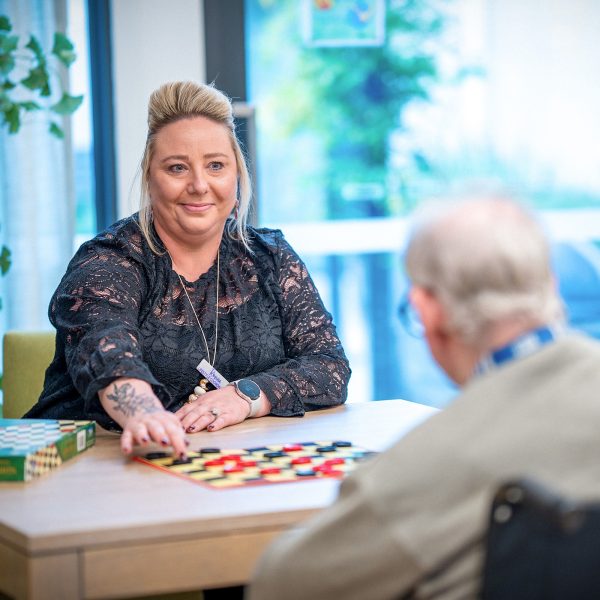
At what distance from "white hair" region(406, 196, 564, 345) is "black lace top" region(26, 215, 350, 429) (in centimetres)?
116

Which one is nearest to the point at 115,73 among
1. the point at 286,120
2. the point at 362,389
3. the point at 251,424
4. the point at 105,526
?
the point at 286,120

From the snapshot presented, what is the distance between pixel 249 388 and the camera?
253cm

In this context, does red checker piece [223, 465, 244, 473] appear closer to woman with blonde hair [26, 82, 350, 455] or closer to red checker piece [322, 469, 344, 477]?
red checker piece [322, 469, 344, 477]

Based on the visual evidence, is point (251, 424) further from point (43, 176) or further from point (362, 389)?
point (362, 389)

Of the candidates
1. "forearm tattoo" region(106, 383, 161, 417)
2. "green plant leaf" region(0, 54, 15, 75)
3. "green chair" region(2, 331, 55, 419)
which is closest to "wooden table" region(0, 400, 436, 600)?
"forearm tattoo" region(106, 383, 161, 417)

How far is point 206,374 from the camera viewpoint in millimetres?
2617

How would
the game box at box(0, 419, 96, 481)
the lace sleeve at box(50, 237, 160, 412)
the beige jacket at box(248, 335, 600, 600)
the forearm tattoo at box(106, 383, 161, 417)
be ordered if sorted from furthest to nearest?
the lace sleeve at box(50, 237, 160, 412)
the forearm tattoo at box(106, 383, 161, 417)
the game box at box(0, 419, 96, 481)
the beige jacket at box(248, 335, 600, 600)

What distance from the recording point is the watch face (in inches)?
98.9

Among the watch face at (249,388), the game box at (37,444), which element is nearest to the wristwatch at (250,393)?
the watch face at (249,388)

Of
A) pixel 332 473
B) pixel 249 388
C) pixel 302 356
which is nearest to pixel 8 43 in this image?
pixel 302 356

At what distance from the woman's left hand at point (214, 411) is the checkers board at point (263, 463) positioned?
0.68ft

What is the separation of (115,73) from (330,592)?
11.1 feet

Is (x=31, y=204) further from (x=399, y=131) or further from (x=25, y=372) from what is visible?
(x=399, y=131)

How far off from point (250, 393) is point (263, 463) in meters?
0.48
